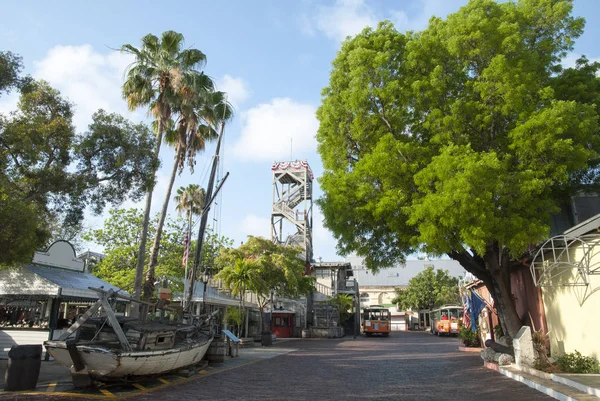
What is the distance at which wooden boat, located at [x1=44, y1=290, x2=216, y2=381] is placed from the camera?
9281 millimetres

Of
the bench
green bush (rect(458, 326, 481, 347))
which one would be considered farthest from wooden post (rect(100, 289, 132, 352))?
green bush (rect(458, 326, 481, 347))

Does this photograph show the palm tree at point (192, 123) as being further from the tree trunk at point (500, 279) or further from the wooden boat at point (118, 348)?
the tree trunk at point (500, 279)

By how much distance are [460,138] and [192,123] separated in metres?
12.2

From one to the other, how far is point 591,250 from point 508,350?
459 cm

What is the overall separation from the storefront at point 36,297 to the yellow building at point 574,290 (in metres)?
15.4

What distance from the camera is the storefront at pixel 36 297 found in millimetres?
15023

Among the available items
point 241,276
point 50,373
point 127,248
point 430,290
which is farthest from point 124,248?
point 430,290

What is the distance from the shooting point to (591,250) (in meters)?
11.0

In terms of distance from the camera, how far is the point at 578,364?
35.2 feet

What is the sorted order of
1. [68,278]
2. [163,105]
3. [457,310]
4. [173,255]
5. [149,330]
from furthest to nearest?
[457,310] < [173,255] < [163,105] < [68,278] < [149,330]

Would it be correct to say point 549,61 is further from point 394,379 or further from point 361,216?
point 394,379

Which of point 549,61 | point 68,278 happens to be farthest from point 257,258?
point 549,61

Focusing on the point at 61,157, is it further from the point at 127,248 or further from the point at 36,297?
the point at 127,248

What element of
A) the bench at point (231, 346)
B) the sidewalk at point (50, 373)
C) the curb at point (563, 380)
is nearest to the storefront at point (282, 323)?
the bench at point (231, 346)
